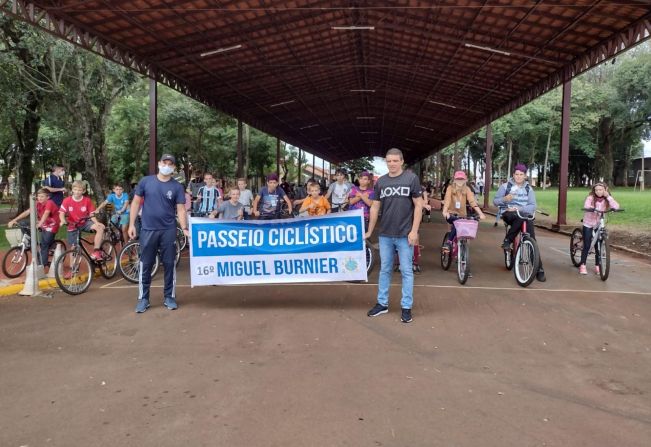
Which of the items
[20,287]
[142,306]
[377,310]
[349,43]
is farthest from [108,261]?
[349,43]

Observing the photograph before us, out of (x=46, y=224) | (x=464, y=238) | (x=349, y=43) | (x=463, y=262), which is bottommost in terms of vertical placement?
(x=463, y=262)

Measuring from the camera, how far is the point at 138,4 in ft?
37.7

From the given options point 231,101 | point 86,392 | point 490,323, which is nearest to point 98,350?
point 86,392

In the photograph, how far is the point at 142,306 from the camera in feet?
21.9

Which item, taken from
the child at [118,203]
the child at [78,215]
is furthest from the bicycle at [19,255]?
the child at [118,203]

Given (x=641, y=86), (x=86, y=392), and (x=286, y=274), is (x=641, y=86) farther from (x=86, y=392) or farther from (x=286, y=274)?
(x=86, y=392)

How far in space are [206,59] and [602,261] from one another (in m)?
12.3

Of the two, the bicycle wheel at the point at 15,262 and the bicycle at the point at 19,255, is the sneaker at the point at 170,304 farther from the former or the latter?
the bicycle wheel at the point at 15,262

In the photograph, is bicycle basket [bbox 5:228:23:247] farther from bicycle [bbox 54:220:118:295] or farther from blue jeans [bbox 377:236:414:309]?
blue jeans [bbox 377:236:414:309]

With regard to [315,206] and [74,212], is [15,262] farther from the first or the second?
[315,206]

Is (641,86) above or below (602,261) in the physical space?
above

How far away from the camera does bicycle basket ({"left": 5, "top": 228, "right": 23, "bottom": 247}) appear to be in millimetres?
8891

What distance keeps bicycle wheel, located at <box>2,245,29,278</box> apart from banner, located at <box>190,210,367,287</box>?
384 cm

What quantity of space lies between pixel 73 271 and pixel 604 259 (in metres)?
8.33
